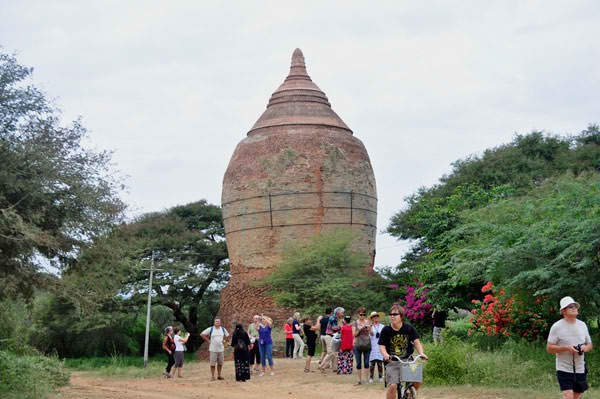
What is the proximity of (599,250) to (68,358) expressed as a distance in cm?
2684

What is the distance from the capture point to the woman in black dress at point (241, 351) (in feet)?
46.6

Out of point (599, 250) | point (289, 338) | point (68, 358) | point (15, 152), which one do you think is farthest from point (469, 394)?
point (68, 358)

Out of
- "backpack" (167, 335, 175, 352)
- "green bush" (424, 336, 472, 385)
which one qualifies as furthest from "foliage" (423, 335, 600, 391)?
A: "backpack" (167, 335, 175, 352)

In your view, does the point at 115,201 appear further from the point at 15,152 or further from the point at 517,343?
the point at 517,343

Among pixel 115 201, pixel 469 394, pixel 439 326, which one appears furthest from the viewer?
pixel 439 326

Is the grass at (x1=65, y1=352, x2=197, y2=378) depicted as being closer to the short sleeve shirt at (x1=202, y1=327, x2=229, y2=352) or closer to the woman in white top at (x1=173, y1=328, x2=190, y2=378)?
the woman in white top at (x1=173, y1=328, x2=190, y2=378)

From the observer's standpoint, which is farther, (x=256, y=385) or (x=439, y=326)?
(x=439, y=326)

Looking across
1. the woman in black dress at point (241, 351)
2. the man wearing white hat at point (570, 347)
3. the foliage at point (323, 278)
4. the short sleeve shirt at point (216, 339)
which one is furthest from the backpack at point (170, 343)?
the man wearing white hat at point (570, 347)

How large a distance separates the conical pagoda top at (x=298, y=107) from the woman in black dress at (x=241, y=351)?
1594 centimetres

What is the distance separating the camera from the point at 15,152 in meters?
11.9

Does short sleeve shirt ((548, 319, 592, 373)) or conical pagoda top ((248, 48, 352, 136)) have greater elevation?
conical pagoda top ((248, 48, 352, 136))

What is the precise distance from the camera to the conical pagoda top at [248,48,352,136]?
2948 centimetres

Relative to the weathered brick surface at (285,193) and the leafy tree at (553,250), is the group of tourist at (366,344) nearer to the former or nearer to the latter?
the leafy tree at (553,250)

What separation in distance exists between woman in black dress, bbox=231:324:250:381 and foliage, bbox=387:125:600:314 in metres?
4.35
